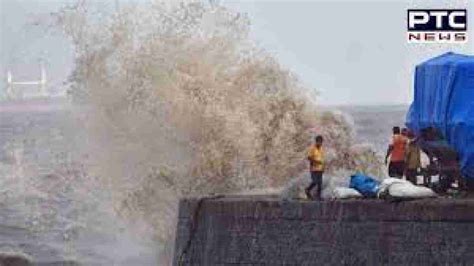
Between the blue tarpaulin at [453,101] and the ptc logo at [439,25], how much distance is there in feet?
18.2

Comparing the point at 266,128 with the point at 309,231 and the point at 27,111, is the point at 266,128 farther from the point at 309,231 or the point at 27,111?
the point at 27,111

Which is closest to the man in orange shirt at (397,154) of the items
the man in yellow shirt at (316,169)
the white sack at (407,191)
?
the man in yellow shirt at (316,169)

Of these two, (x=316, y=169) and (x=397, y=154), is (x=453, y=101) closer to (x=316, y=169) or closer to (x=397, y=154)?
(x=397, y=154)

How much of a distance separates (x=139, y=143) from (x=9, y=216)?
9.26 m

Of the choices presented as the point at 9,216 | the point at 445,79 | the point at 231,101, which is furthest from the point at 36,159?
the point at 445,79

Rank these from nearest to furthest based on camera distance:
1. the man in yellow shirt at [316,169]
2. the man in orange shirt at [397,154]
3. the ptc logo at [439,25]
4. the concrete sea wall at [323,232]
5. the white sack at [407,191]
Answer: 1. the concrete sea wall at [323,232]
2. the white sack at [407,191]
3. the man in yellow shirt at [316,169]
4. the man in orange shirt at [397,154]
5. the ptc logo at [439,25]

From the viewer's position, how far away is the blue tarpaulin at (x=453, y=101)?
365 inches

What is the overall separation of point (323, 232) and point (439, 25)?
8339 millimetres

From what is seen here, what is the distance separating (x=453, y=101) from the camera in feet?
31.2

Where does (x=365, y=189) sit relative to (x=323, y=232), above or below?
above

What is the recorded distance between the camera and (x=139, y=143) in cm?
2048

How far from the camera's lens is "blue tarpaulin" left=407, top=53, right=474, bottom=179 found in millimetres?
9273

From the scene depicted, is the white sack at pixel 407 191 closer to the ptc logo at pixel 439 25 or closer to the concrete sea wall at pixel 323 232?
the concrete sea wall at pixel 323 232

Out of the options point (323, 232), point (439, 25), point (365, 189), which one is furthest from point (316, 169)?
point (439, 25)
